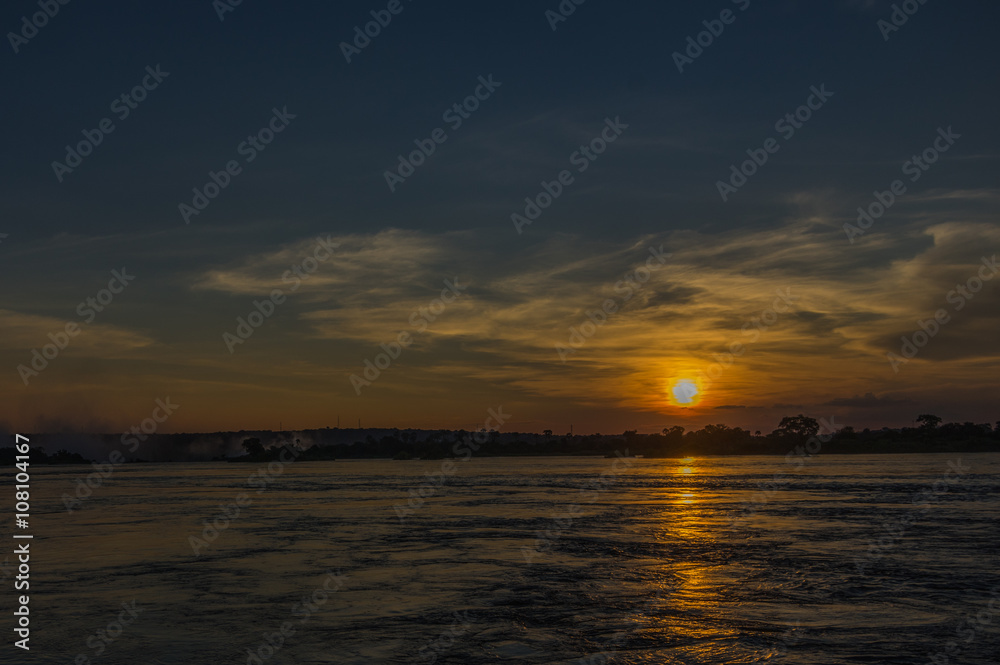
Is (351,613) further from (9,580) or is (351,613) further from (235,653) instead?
(9,580)

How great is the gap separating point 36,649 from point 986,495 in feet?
157

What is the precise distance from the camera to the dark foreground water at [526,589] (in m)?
13.0

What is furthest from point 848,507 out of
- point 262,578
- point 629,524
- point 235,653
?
point 235,653

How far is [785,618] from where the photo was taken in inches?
579

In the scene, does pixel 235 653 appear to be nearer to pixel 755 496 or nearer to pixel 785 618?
pixel 785 618

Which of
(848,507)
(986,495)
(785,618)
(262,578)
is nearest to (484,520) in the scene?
(262,578)

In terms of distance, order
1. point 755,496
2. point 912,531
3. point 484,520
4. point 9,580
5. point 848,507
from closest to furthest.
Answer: point 9,580 < point 912,531 < point 484,520 < point 848,507 < point 755,496

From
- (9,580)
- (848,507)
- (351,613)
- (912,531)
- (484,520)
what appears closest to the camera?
(351,613)

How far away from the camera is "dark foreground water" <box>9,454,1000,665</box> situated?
1303 cm

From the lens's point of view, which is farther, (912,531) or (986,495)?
(986,495)

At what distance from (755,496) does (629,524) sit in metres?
19.9

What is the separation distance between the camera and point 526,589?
18250mm
